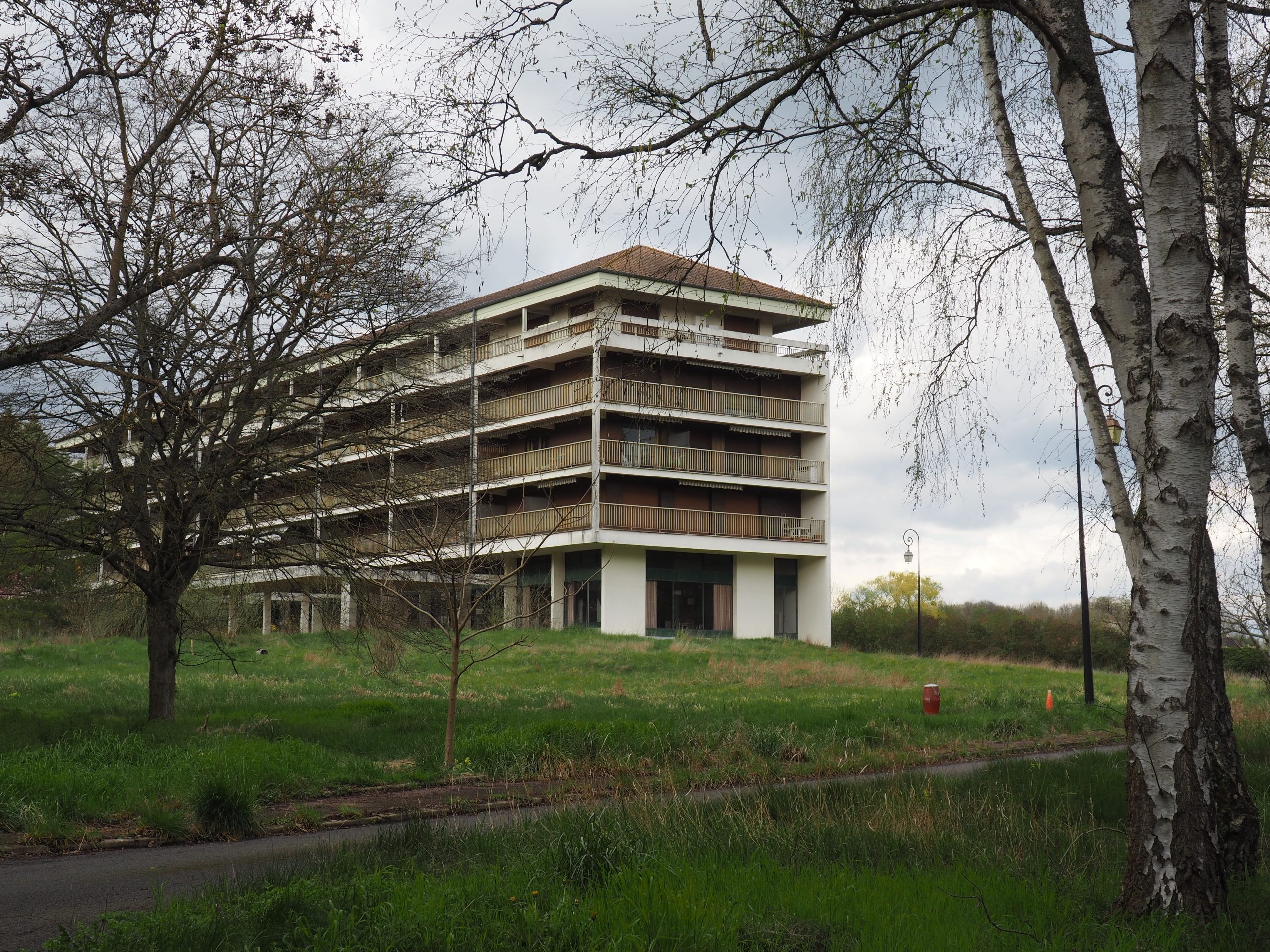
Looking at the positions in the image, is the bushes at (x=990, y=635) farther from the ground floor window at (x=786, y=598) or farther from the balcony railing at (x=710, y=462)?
the balcony railing at (x=710, y=462)

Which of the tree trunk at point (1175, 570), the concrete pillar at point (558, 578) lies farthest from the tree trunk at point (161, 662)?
the concrete pillar at point (558, 578)

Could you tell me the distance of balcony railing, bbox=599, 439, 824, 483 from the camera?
42844mm

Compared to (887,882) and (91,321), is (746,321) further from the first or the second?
(887,882)

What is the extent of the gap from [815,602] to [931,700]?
29.7m

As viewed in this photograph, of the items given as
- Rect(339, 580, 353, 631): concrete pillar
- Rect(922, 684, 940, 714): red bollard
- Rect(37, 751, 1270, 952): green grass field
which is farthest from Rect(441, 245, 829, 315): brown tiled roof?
Rect(922, 684, 940, 714): red bollard

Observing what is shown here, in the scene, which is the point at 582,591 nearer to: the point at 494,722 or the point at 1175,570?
the point at 494,722

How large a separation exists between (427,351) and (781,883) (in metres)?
11.9

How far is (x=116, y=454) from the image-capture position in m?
13.6

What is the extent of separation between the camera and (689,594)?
46.8 meters

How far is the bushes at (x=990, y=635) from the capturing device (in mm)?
54375

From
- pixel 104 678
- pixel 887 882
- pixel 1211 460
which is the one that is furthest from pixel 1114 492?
pixel 104 678

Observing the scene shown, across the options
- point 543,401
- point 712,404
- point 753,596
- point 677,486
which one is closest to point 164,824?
point 543,401

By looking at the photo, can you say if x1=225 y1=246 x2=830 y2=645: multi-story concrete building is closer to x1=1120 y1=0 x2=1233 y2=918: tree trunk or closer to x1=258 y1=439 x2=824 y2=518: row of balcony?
x1=258 y1=439 x2=824 y2=518: row of balcony

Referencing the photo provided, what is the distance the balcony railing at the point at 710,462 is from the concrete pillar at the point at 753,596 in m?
3.73
